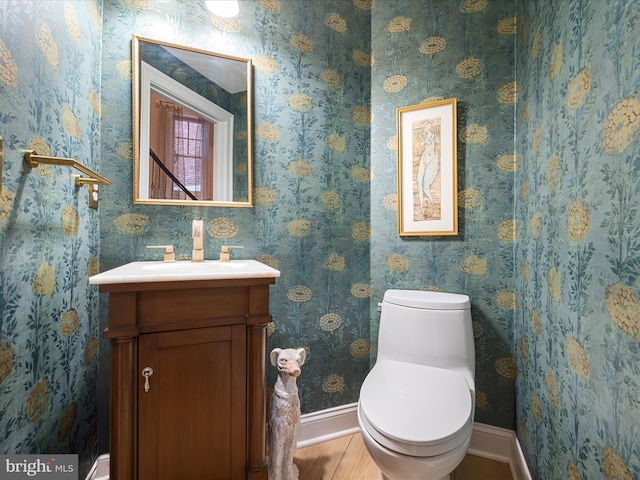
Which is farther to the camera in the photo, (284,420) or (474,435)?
(474,435)

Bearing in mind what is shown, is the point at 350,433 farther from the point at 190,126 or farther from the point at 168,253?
the point at 190,126

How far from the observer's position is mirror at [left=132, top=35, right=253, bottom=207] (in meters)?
1.37

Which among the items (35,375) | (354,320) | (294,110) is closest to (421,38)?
(294,110)

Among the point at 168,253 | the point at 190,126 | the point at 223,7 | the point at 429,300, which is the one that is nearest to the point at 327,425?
the point at 429,300

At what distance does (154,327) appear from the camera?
3.14 ft

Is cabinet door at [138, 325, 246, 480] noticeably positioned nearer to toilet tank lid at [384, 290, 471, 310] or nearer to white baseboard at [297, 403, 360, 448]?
white baseboard at [297, 403, 360, 448]

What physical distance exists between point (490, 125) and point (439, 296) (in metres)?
0.93

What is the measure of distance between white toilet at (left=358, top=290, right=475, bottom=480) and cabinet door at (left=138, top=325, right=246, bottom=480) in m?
0.49

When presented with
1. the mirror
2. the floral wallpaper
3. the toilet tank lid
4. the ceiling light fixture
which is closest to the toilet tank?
the toilet tank lid

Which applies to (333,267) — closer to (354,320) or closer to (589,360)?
(354,320)

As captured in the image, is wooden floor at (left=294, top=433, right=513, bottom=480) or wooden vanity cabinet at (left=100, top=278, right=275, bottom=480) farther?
wooden floor at (left=294, top=433, right=513, bottom=480)

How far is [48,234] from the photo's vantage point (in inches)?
38.2

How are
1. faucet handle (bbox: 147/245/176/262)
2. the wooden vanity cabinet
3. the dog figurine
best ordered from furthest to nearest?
faucet handle (bbox: 147/245/176/262) → the dog figurine → the wooden vanity cabinet

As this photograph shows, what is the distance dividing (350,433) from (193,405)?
3.56 ft
